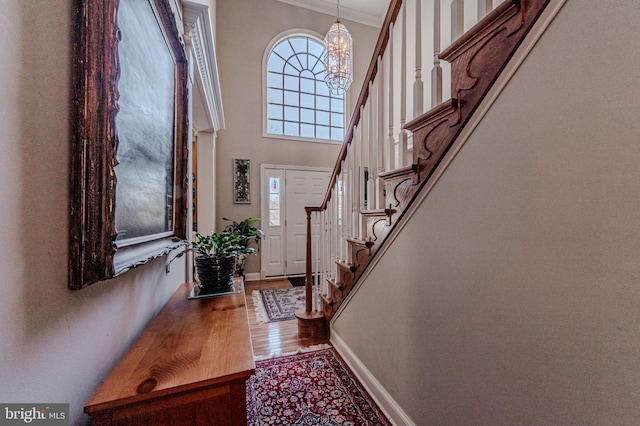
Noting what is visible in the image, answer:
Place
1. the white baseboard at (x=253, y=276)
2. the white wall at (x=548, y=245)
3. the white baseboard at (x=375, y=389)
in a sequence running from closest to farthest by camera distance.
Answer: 1. the white wall at (x=548, y=245)
2. the white baseboard at (x=375, y=389)
3. the white baseboard at (x=253, y=276)

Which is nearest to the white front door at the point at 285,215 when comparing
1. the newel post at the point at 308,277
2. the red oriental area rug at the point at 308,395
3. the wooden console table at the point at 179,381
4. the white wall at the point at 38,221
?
the newel post at the point at 308,277

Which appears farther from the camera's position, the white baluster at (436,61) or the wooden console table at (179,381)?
the white baluster at (436,61)

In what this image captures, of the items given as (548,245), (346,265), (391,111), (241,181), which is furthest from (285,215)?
(548,245)

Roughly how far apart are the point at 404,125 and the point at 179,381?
1290 mm

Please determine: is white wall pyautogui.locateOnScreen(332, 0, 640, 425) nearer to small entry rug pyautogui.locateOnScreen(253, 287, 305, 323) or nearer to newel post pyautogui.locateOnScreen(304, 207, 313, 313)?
newel post pyautogui.locateOnScreen(304, 207, 313, 313)

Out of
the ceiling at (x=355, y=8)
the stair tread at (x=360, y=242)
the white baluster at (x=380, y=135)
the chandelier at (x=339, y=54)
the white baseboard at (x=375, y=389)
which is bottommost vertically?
the white baseboard at (x=375, y=389)

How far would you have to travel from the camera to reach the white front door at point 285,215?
4477mm

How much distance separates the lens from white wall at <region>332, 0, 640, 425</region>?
0.56 metres

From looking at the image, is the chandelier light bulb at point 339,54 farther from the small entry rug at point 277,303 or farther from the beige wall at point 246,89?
the small entry rug at point 277,303

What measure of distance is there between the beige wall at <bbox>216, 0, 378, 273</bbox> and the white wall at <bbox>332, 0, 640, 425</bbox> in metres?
3.74

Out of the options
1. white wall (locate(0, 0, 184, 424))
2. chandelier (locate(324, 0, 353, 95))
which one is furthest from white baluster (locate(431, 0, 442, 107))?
chandelier (locate(324, 0, 353, 95))

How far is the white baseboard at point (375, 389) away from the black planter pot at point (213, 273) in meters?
1.00

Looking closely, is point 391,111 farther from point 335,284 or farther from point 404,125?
point 335,284

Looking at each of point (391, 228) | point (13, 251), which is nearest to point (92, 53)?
point (13, 251)
